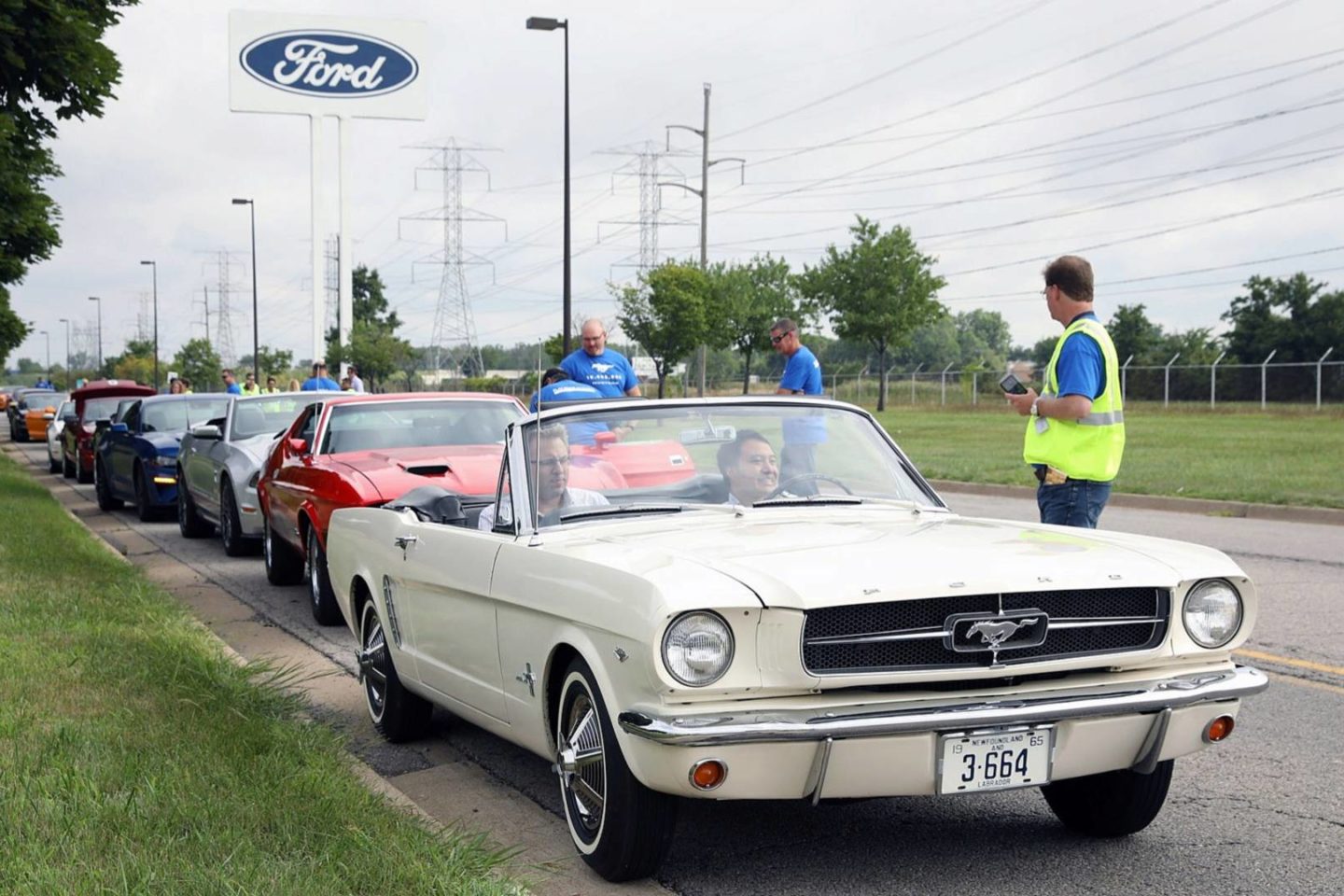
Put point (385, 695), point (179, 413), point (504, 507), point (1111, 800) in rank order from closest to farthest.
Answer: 1. point (1111, 800)
2. point (504, 507)
3. point (385, 695)
4. point (179, 413)

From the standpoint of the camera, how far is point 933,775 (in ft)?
13.2

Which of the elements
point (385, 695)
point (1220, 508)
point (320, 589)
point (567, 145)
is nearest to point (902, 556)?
point (385, 695)

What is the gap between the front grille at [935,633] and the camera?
13.4 ft

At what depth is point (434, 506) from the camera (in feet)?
21.0

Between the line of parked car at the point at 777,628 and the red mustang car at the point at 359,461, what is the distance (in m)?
3.21

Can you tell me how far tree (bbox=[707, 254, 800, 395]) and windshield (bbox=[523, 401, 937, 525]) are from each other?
51.3 metres

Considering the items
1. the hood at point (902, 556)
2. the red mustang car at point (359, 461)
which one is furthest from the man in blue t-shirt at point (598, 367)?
the hood at point (902, 556)

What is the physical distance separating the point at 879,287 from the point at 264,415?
44940 mm

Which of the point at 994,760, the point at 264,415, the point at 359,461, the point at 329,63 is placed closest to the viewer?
the point at 994,760

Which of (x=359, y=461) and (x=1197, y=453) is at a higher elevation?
(x=359, y=461)

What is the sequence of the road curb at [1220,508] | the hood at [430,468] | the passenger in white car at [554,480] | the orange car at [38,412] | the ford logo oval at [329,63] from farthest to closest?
the ford logo oval at [329,63] < the orange car at [38,412] < the road curb at [1220,508] < the hood at [430,468] < the passenger in white car at [554,480]

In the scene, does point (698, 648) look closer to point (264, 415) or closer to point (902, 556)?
point (902, 556)

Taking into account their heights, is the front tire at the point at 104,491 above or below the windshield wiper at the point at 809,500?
below

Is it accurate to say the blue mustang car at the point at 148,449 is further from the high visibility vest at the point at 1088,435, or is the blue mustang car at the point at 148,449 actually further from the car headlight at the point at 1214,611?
the car headlight at the point at 1214,611
